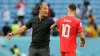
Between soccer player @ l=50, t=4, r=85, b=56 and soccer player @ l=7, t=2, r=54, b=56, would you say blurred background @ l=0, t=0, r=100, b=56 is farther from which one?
soccer player @ l=50, t=4, r=85, b=56

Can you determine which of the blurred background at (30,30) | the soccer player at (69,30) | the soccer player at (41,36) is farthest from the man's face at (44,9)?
the blurred background at (30,30)

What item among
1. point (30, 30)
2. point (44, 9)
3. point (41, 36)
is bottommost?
point (30, 30)

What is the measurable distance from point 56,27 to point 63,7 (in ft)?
49.2

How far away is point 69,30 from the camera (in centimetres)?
1048

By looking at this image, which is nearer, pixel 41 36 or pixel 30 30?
pixel 41 36

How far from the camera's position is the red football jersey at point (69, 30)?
1045 centimetres

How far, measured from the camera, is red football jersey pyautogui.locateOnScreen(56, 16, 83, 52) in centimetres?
1045

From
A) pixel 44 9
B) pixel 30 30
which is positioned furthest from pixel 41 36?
pixel 30 30

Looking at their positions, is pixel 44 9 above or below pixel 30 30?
above

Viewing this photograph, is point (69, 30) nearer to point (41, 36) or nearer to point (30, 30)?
point (41, 36)

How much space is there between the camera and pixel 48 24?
1070 centimetres

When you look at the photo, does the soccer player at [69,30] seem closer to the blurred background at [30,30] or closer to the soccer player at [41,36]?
the soccer player at [41,36]

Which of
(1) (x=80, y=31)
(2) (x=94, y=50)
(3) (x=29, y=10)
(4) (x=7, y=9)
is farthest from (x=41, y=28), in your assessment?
(3) (x=29, y=10)

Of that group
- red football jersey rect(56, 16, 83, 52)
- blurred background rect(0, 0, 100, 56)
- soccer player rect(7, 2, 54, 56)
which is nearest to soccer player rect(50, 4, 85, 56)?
red football jersey rect(56, 16, 83, 52)
